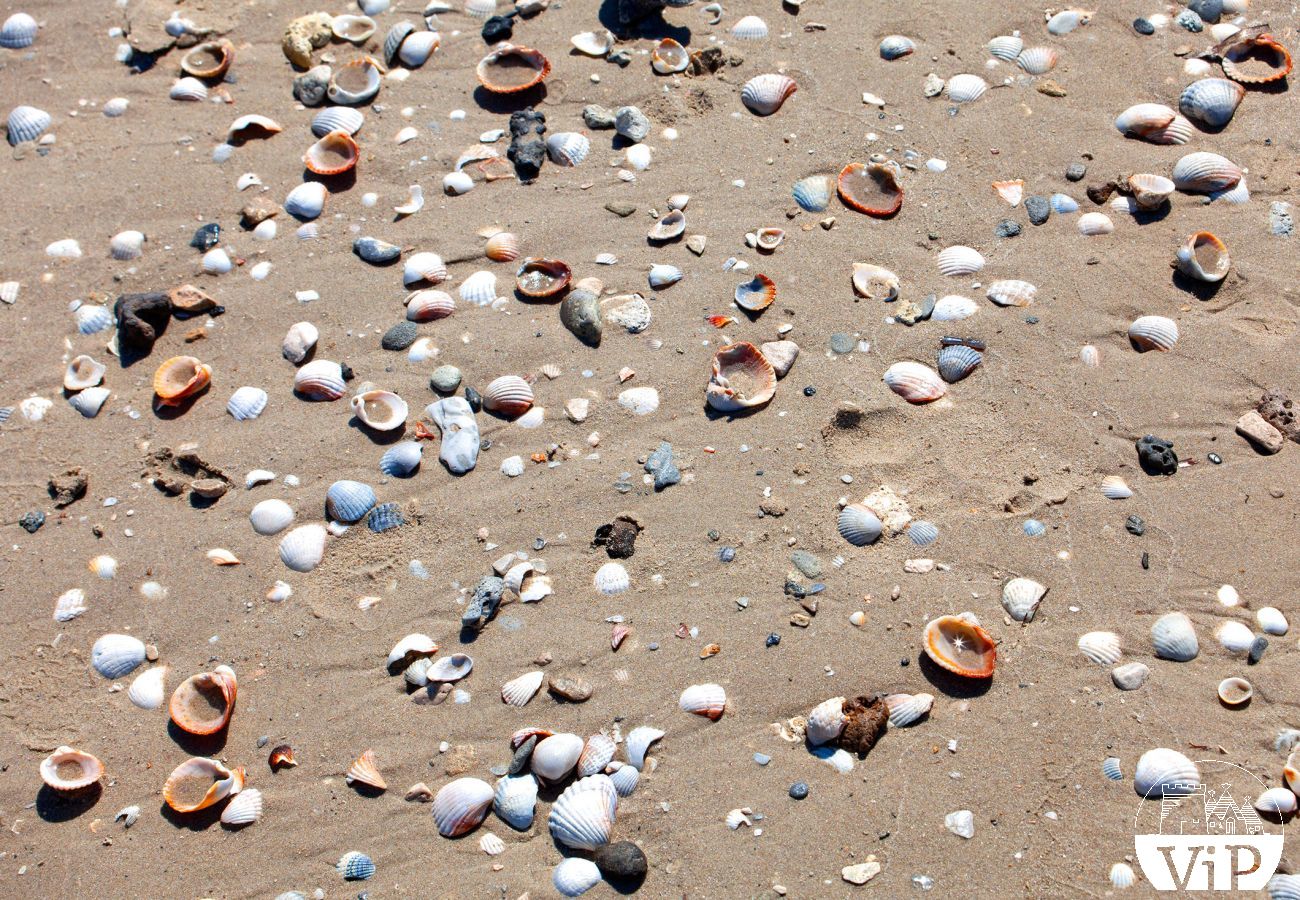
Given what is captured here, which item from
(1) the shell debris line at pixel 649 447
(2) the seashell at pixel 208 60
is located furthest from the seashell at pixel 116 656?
(2) the seashell at pixel 208 60

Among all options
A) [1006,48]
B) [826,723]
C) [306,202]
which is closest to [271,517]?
[306,202]

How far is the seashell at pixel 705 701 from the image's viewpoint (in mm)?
2982

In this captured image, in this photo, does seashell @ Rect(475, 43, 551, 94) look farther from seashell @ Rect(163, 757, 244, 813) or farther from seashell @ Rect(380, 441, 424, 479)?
seashell @ Rect(163, 757, 244, 813)

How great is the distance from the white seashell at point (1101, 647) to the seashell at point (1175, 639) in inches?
5.1

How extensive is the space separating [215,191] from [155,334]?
0.86m

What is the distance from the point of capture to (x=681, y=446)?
3.52 meters

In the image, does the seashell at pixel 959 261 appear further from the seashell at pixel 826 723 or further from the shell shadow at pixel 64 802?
the shell shadow at pixel 64 802

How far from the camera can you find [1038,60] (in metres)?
4.52

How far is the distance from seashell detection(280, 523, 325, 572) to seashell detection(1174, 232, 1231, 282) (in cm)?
359

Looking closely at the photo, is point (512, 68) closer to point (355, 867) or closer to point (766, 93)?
point (766, 93)

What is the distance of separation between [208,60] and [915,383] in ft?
13.1

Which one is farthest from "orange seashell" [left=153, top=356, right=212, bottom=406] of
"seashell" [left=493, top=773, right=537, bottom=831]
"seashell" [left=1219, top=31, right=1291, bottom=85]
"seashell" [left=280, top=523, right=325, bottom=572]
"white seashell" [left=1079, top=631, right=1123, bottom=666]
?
"seashell" [left=1219, top=31, right=1291, bottom=85]

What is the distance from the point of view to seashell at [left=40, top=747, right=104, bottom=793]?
2.97 meters

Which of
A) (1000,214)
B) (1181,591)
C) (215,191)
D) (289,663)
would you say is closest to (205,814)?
(289,663)
